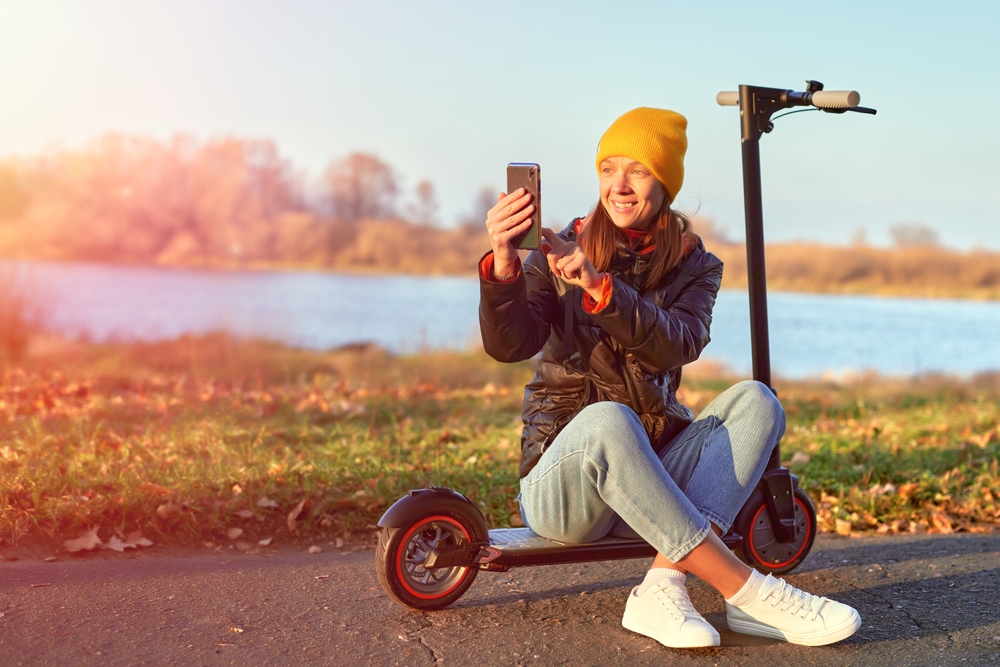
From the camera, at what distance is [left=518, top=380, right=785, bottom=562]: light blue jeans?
2758 mm

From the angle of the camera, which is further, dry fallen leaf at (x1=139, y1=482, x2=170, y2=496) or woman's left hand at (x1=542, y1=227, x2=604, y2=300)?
dry fallen leaf at (x1=139, y1=482, x2=170, y2=496)

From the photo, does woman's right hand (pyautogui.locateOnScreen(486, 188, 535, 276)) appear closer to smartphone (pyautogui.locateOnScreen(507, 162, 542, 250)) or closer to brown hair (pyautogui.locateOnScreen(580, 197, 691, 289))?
smartphone (pyautogui.locateOnScreen(507, 162, 542, 250))

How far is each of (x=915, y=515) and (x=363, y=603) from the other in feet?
9.53

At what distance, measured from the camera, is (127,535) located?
12.5ft

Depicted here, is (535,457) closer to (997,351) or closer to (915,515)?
(915,515)

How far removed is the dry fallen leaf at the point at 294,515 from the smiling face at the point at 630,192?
79.4 inches

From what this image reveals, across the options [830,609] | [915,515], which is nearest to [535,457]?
[830,609]

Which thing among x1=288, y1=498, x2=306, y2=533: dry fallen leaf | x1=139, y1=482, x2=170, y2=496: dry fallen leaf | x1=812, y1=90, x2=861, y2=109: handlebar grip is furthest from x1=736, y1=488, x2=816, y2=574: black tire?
x1=139, y1=482, x2=170, y2=496: dry fallen leaf

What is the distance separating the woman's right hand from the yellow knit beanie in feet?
1.75

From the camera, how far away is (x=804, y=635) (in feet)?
9.23

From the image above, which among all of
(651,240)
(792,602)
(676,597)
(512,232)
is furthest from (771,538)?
(512,232)

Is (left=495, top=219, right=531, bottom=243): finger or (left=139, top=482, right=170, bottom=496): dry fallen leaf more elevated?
(left=495, top=219, right=531, bottom=243): finger

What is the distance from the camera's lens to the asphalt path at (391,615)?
271cm

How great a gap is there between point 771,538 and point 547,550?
952 millimetres
